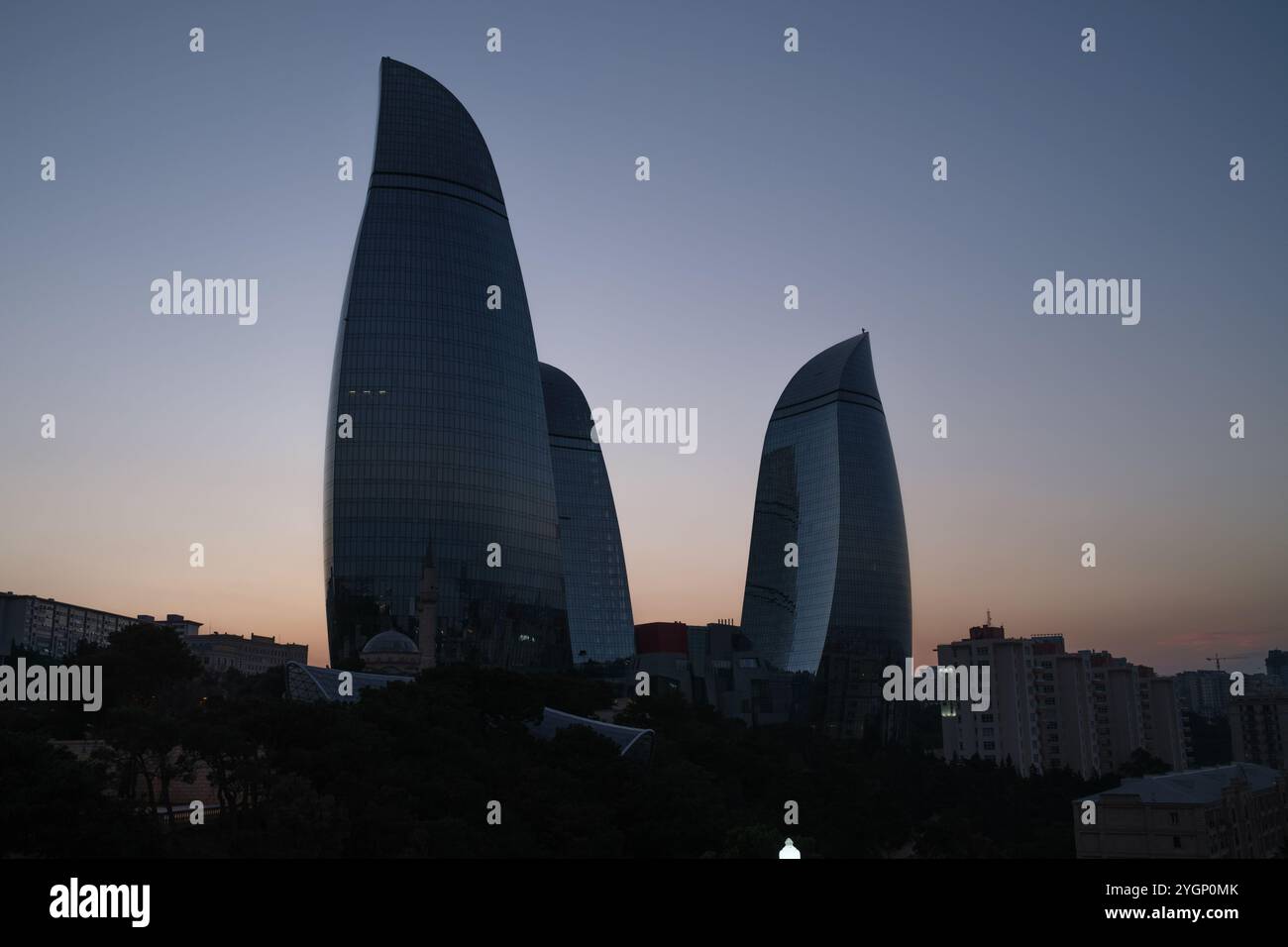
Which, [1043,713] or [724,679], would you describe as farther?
[724,679]

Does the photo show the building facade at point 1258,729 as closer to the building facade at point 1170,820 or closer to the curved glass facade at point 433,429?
the building facade at point 1170,820

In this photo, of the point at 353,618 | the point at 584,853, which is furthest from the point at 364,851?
the point at 353,618

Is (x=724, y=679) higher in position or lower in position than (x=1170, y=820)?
higher

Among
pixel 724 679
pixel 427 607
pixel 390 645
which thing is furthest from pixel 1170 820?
pixel 724 679

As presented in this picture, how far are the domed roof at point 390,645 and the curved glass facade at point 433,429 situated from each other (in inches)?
309

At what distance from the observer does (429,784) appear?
5716 cm

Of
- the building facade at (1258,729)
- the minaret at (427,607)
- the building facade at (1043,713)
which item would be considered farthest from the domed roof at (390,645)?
the building facade at (1258,729)

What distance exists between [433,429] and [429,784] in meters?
90.4

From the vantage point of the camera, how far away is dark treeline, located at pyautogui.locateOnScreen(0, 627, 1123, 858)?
152ft

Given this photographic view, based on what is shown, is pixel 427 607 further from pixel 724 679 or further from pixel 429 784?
pixel 429 784

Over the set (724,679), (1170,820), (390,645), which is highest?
(390,645)
